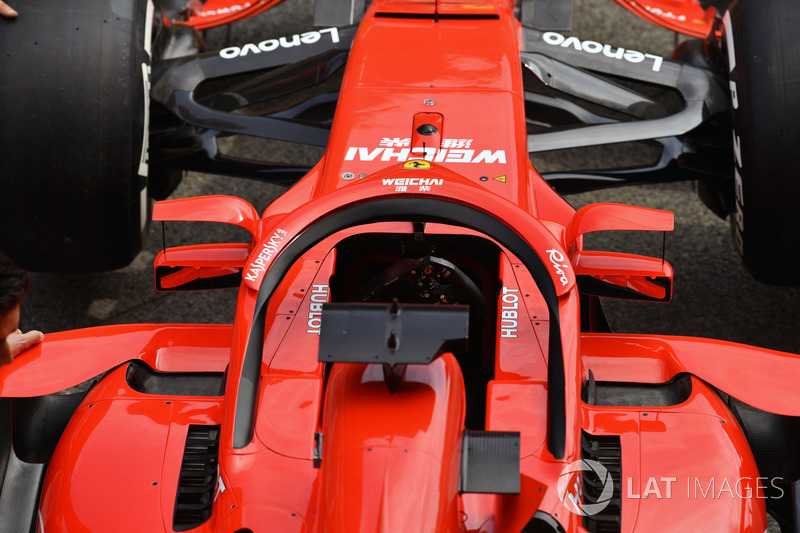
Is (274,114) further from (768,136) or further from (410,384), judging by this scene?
(410,384)

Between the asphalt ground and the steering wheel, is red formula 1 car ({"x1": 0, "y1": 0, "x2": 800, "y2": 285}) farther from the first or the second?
the steering wheel

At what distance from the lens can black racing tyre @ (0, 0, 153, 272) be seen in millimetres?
3385

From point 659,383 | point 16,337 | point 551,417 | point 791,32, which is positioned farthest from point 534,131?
point 16,337

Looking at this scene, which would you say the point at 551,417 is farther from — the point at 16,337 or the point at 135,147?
the point at 135,147

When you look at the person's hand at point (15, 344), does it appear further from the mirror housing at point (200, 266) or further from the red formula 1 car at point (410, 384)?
the mirror housing at point (200, 266)

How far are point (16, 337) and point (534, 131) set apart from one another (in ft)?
6.84

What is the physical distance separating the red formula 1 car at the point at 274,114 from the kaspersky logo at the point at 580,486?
1234 millimetres

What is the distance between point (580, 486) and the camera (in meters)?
2.35

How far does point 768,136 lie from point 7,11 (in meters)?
2.72

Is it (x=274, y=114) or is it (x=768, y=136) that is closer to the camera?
(x=768, y=136)

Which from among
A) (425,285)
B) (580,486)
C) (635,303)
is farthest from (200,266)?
(635,303)

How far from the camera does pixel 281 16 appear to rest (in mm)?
5602

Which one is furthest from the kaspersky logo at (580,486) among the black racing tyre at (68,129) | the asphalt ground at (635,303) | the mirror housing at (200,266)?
the black racing tyre at (68,129)

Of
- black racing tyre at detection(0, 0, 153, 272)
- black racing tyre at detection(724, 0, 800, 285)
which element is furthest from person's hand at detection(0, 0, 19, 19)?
black racing tyre at detection(724, 0, 800, 285)
